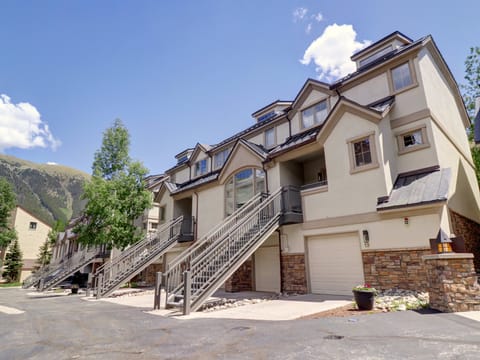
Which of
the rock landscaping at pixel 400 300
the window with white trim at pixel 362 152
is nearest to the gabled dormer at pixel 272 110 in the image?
the window with white trim at pixel 362 152

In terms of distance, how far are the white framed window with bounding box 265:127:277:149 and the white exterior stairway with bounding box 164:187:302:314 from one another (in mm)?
4341

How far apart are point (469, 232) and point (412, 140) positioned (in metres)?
4.85

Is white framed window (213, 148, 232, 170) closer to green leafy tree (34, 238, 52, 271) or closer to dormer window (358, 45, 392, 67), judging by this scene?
dormer window (358, 45, 392, 67)

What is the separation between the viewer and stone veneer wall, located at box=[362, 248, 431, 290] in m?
8.73

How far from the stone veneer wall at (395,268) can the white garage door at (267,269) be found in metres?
4.35

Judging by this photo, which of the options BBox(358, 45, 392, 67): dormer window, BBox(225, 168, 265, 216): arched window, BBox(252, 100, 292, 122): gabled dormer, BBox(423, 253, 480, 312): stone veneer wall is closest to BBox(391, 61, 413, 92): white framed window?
BBox(358, 45, 392, 67): dormer window

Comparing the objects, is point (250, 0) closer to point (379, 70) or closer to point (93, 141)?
point (379, 70)

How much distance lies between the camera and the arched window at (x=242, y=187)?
15.0 m

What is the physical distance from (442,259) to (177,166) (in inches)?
803

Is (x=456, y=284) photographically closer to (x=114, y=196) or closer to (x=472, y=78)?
(x=114, y=196)

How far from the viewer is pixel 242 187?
16.0 metres

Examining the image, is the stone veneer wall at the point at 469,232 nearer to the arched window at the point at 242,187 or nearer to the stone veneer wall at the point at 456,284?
the stone veneer wall at the point at 456,284

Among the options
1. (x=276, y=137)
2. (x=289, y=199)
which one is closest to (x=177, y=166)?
(x=276, y=137)

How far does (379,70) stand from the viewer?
1231cm
